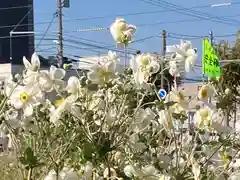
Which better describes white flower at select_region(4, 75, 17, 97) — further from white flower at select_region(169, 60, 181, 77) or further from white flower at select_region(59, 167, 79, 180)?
white flower at select_region(169, 60, 181, 77)

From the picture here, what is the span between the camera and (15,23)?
95.9 ft

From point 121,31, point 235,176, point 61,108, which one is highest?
point 121,31

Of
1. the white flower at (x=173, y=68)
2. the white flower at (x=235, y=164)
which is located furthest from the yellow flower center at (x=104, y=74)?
the white flower at (x=235, y=164)

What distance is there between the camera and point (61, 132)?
1.73 m

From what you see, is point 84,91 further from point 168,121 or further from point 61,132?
point 168,121

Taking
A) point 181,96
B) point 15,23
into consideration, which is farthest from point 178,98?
point 15,23

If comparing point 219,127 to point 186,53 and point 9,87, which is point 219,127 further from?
point 9,87

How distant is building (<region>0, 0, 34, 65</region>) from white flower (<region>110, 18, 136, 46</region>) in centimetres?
2478

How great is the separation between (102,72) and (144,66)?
132 mm

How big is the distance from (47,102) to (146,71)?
31 cm

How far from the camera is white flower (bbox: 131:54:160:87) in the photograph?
1.72m

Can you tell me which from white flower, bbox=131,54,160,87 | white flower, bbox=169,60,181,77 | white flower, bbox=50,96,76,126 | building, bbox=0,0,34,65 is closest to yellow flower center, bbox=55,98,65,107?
white flower, bbox=50,96,76,126

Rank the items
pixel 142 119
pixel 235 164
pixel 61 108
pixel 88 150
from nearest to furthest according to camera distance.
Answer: pixel 88 150 < pixel 61 108 < pixel 142 119 < pixel 235 164

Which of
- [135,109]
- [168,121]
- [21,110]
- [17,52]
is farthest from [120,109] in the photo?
[17,52]
